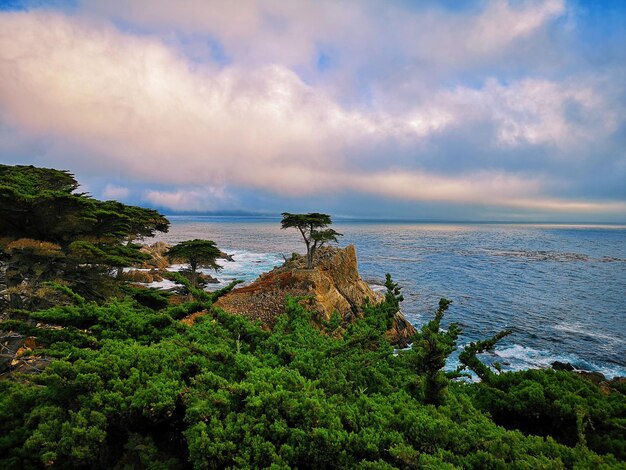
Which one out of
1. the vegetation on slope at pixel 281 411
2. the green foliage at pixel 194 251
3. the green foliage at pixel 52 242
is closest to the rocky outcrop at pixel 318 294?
the green foliage at pixel 194 251

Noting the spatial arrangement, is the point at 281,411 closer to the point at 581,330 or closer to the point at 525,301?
the point at 581,330

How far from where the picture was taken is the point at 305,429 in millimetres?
4188

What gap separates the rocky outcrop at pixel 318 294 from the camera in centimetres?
1717

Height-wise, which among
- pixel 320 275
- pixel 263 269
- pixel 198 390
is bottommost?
pixel 263 269

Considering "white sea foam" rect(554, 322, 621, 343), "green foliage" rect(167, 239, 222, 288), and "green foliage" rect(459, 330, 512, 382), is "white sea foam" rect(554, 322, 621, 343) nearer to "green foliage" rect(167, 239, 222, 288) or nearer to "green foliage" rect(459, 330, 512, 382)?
"green foliage" rect(459, 330, 512, 382)

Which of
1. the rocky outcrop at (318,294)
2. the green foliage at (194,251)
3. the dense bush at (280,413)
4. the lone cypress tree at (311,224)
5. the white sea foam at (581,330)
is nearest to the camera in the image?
the dense bush at (280,413)

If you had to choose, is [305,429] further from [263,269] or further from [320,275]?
[263,269]

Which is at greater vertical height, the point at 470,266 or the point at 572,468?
the point at 572,468

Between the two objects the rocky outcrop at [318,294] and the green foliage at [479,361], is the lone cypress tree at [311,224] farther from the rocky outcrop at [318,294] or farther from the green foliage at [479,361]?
the green foliage at [479,361]

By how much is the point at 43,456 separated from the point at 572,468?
20.6 feet

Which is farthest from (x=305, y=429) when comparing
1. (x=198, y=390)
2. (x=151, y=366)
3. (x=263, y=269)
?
(x=263, y=269)

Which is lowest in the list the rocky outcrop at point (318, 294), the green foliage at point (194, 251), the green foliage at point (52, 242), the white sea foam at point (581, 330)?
the white sea foam at point (581, 330)

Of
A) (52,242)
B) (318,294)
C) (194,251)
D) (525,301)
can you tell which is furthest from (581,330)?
(52,242)

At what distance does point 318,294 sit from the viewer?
20.3 metres
